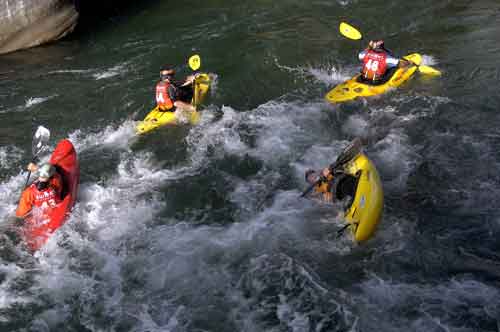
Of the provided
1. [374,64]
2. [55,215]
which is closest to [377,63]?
[374,64]

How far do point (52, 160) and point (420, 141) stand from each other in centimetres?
603

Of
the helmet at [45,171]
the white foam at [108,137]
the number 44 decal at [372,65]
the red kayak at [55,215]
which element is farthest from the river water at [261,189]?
the helmet at [45,171]

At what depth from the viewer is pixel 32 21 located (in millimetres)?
13180

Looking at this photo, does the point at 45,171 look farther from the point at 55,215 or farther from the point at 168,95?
the point at 168,95

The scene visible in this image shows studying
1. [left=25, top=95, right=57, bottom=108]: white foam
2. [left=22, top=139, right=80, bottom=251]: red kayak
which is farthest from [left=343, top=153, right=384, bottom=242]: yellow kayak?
[left=25, top=95, right=57, bottom=108]: white foam

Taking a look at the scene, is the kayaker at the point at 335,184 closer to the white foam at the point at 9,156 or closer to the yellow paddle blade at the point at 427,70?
the yellow paddle blade at the point at 427,70

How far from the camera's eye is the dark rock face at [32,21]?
12.8 m

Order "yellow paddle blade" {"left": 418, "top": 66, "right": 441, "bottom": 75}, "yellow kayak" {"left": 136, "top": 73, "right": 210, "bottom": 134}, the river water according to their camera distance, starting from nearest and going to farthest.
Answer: the river water → "yellow kayak" {"left": 136, "top": 73, "right": 210, "bottom": 134} → "yellow paddle blade" {"left": 418, "top": 66, "right": 441, "bottom": 75}

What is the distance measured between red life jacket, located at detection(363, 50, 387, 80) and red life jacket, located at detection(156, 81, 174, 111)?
380 centimetres

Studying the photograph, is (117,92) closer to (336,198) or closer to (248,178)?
(248,178)

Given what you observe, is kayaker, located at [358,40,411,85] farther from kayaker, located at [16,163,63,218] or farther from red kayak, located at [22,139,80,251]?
kayaker, located at [16,163,63,218]

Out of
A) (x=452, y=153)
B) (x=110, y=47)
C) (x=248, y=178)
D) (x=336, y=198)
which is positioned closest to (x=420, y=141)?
(x=452, y=153)

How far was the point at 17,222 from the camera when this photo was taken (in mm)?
7164

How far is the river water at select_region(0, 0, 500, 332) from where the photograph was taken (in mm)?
5656
